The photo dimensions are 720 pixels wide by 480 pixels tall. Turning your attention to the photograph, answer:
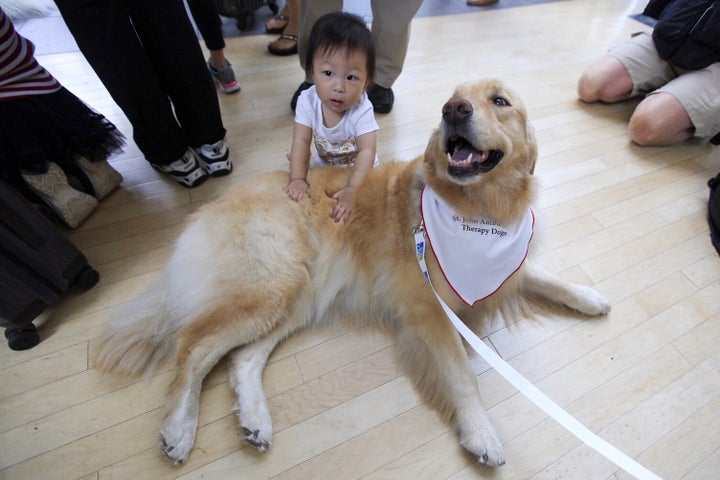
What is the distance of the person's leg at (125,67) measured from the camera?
158 cm

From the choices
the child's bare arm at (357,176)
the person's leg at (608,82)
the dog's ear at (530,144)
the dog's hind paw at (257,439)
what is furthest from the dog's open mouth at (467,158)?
the person's leg at (608,82)

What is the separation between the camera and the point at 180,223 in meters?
2.05

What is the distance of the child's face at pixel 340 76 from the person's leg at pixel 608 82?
2.38m

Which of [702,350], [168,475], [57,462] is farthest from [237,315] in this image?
[702,350]

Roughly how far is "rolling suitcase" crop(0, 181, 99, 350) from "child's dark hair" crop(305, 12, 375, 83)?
1.40m

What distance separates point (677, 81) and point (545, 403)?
2.96 metres

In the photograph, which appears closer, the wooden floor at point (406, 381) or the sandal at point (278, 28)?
the wooden floor at point (406, 381)

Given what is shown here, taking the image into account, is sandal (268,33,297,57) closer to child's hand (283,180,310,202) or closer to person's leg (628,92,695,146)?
child's hand (283,180,310,202)

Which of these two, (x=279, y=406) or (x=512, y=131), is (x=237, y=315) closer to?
(x=279, y=406)

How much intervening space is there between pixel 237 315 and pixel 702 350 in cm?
211

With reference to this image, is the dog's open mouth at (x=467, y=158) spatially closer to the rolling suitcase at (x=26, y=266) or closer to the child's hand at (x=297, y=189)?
the child's hand at (x=297, y=189)

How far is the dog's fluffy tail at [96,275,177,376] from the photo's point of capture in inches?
56.9

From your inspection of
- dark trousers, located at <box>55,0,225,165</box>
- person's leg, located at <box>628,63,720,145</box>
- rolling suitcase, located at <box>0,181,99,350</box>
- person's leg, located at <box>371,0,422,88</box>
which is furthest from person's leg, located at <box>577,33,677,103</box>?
rolling suitcase, located at <box>0,181,99,350</box>

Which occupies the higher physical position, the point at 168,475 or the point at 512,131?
the point at 512,131
